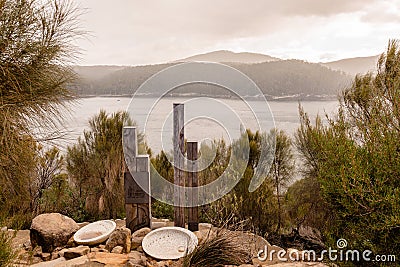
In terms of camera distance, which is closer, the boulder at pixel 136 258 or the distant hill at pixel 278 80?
the boulder at pixel 136 258

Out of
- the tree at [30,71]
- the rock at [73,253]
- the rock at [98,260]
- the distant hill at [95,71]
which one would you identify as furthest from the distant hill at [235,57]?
the rock at [73,253]

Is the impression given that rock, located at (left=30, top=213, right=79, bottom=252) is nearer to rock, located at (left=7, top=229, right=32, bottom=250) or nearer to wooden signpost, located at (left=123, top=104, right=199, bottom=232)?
rock, located at (left=7, top=229, right=32, bottom=250)

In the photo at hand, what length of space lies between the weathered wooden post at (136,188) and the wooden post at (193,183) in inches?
18.2

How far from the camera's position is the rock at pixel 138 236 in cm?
389

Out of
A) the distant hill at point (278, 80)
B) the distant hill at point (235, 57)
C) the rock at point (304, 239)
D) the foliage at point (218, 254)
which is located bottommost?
the rock at point (304, 239)

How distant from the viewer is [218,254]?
318 cm

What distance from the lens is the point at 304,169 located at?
4.48 m

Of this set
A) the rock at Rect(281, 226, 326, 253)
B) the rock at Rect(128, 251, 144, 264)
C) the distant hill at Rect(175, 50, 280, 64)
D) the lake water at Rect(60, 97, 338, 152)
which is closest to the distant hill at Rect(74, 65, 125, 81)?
the lake water at Rect(60, 97, 338, 152)

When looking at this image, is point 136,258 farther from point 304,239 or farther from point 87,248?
point 304,239

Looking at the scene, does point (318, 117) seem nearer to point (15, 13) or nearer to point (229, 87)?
point (229, 87)

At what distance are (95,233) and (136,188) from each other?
0.63 m

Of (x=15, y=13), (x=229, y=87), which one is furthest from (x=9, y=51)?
(x=229, y=87)

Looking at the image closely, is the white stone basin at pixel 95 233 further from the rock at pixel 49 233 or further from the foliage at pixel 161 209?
the foliage at pixel 161 209

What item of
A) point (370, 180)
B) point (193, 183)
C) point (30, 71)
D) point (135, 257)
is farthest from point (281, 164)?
point (30, 71)
